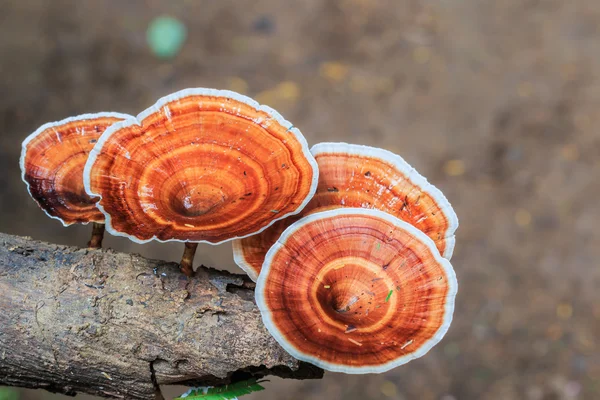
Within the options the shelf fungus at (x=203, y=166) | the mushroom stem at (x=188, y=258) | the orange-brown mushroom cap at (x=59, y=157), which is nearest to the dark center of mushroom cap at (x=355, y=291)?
the shelf fungus at (x=203, y=166)

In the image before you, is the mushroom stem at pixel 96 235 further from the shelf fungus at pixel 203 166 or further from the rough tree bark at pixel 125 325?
the shelf fungus at pixel 203 166

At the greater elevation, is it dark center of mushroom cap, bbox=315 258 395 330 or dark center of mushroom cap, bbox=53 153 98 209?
dark center of mushroom cap, bbox=53 153 98 209

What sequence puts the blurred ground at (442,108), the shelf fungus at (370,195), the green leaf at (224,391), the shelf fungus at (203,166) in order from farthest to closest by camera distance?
the blurred ground at (442,108) → the green leaf at (224,391) → the shelf fungus at (370,195) → the shelf fungus at (203,166)

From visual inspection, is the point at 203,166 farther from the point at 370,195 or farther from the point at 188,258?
the point at 370,195

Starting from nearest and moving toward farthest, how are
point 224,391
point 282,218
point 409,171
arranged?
point 282,218 → point 409,171 → point 224,391

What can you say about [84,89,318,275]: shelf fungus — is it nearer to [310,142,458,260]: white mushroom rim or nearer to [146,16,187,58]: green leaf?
[310,142,458,260]: white mushroom rim

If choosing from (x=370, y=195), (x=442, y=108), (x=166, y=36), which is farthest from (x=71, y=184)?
A: (x=442, y=108)

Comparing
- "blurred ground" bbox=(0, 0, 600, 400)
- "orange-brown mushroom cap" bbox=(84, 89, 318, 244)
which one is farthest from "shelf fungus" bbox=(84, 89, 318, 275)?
"blurred ground" bbox=(0, 0, 600, 400)
